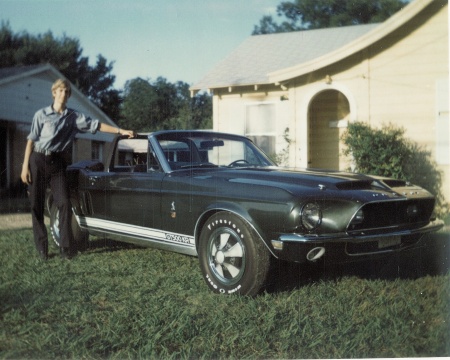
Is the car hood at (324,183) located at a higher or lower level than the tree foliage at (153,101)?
lower

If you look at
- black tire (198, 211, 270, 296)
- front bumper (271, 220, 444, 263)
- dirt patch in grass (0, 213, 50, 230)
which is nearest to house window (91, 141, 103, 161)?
dirt patch in grass (0, 213, 50, 230)

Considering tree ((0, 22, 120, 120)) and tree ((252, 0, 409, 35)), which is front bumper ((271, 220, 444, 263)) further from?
tree ((252, 0, 409, 35))

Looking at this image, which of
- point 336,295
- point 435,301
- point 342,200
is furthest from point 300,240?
point 435,301

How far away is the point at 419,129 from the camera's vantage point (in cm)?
858

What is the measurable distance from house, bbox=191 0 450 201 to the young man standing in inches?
218

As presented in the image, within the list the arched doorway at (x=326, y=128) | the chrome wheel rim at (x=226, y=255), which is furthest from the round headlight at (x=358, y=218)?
the arched doorway at (x=326, y=128)

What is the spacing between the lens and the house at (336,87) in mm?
8391

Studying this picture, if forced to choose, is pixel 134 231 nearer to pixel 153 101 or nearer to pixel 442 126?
pixel 153 101

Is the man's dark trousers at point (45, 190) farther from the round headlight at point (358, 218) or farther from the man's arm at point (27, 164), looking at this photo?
the round headlight at point (358, 218)

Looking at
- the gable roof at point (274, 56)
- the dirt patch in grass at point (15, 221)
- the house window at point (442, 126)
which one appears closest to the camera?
the dirt patch in grass at point (15, 221)

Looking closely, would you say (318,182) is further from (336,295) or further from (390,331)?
(390,331)

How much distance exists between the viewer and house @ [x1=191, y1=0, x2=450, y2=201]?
27.5 feet

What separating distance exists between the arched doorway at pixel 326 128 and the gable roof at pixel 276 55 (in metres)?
0.98

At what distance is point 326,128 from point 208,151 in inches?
252
